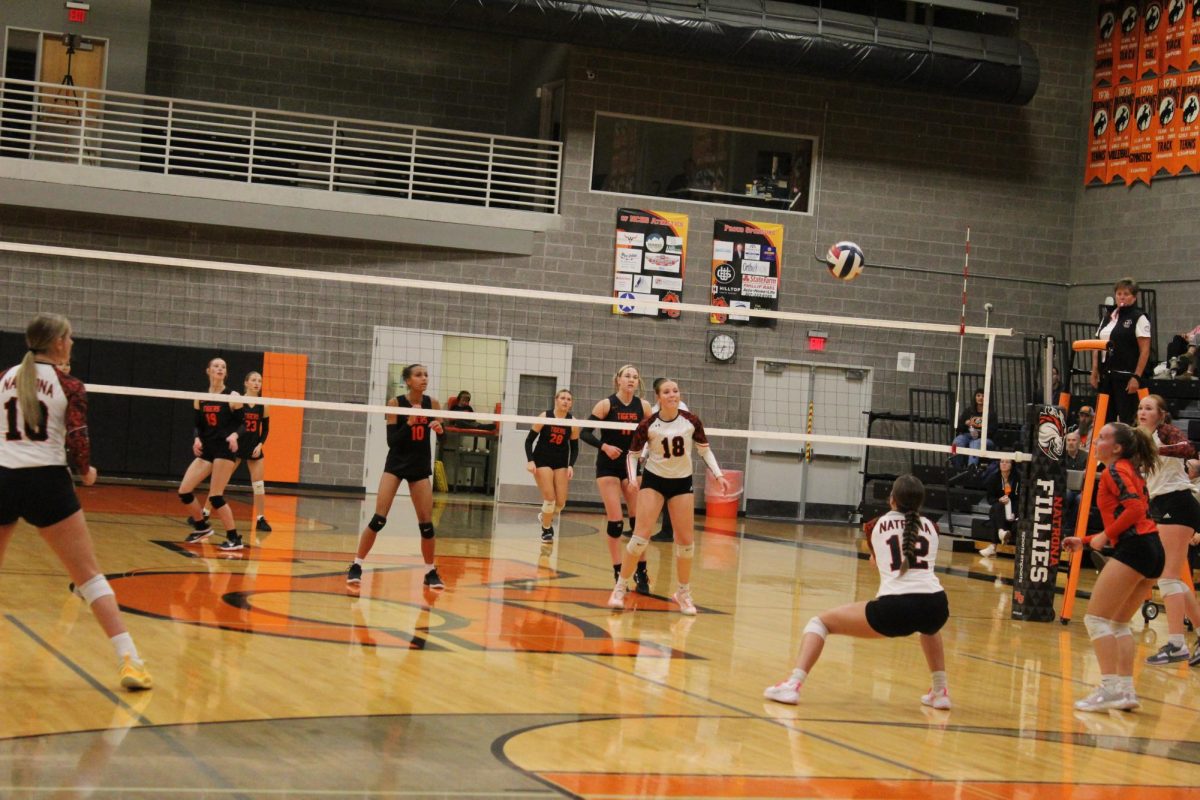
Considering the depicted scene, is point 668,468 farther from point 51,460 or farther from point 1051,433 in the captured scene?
point 51,460

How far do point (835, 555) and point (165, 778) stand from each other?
12.2 meters

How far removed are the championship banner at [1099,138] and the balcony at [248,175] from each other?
8.95 m

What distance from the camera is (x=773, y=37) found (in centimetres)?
1906

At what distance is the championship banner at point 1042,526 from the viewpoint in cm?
1148

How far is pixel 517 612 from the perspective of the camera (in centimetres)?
968

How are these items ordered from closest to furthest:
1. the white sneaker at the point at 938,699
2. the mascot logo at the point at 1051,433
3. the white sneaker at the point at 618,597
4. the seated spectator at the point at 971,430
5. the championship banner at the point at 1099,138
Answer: the white sneaker at the point at 938,699
the white sneaker at the point at 618,597
the mascot logo at the point at 1051,433
the seated spectator at the point at 971,430
the championship banner at the point at 1099,138

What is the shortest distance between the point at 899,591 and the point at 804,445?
14.6 m

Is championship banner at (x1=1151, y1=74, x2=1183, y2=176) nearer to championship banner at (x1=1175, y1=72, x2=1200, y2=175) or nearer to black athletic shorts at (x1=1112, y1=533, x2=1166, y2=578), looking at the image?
championship banner at (x1=1175, y1=72, x2=1200, y2=175)

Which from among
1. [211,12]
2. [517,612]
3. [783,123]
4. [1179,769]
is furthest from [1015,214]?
[1179,769]

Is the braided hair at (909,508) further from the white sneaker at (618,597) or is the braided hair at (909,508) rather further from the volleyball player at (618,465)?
the volleyball player at (618,465)

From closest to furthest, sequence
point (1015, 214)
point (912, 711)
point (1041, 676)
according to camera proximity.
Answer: point (912, 711)
point (1041, 676)
point (1015, 214)

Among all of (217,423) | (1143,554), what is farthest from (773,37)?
(1143,554)

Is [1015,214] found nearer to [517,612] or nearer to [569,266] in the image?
[569,266]

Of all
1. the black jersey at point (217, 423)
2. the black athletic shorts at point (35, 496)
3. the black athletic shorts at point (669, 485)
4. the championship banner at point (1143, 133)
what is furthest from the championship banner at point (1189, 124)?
the black athletic shorts at point (35, 496)
